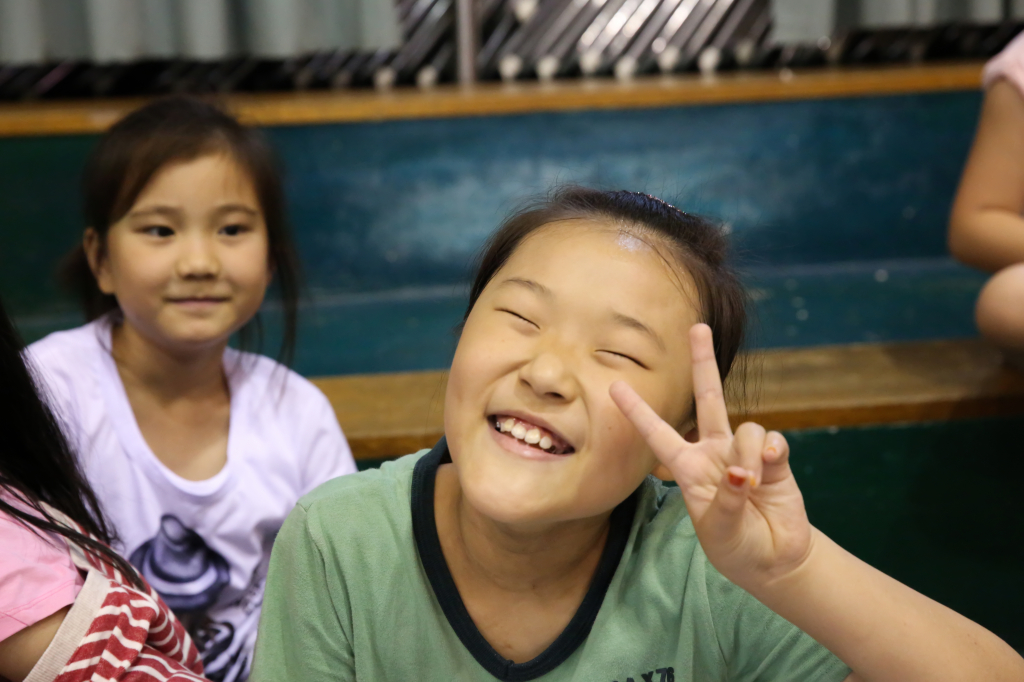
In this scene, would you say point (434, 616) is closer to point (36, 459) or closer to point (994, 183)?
point (36, 459)

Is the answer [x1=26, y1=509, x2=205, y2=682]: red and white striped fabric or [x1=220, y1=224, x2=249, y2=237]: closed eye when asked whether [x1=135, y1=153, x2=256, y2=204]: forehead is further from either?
[x1=26, y1=509, x2=205, y2=682]: red and white striped fabric

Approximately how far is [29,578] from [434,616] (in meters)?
0.27

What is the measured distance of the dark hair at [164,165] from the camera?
107 cm

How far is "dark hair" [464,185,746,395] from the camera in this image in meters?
0.72

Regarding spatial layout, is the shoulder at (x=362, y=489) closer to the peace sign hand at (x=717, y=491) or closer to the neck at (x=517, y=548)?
the neck at (x=517, y=548)

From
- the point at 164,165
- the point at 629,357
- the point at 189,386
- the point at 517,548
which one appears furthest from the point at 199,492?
the point at 629,357

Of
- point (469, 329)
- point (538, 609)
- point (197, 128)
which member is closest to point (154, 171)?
point (197, 128)

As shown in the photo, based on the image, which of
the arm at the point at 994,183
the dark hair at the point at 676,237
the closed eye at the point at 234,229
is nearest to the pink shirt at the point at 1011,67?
the arm at the point at 994,183

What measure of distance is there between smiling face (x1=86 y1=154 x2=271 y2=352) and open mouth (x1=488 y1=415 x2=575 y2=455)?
506 mm

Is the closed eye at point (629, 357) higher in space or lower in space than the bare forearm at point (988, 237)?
higher

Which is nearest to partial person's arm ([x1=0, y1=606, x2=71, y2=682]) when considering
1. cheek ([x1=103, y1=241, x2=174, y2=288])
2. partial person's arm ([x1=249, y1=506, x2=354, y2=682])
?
partial person's arm ([x1=249, y1=506, x2=354, y2=682])

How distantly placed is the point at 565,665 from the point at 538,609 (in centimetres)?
4

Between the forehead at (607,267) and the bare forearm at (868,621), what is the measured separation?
0.19 m

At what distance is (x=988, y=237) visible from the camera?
1.23 meters
